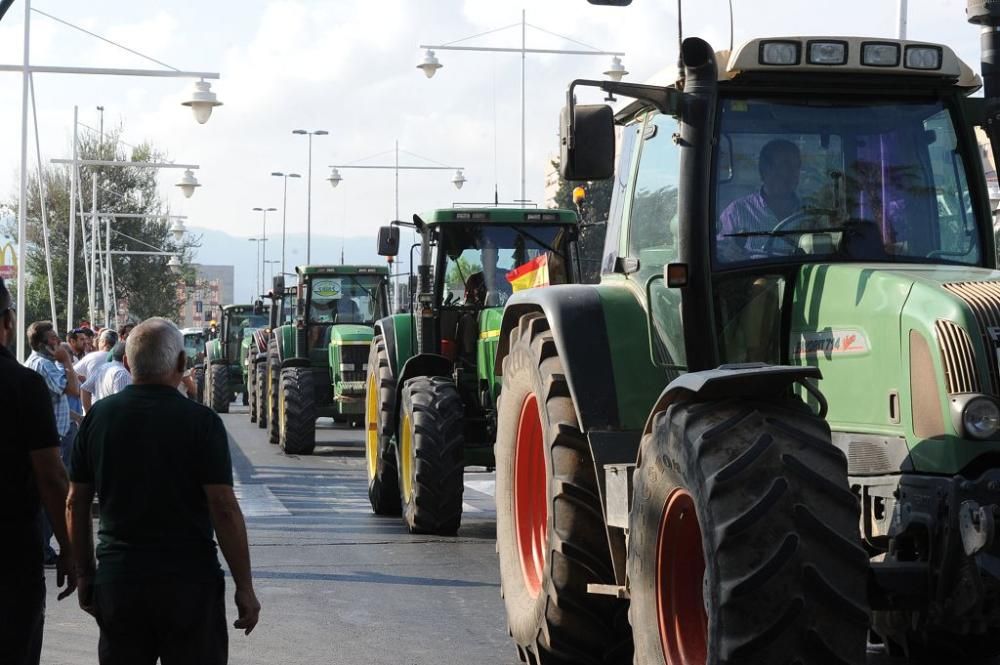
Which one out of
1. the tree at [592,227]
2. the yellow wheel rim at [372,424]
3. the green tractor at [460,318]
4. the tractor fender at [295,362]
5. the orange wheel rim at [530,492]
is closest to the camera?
the orange wheel rim at [530,492]

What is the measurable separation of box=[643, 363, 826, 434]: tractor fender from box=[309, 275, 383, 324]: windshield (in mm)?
20679

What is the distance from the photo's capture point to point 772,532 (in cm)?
510

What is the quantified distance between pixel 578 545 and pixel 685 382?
157 centimetres

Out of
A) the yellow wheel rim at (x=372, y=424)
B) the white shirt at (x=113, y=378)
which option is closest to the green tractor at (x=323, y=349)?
the yellow wheel rim at (x=372, y=424)

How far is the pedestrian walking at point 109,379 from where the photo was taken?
579 inches

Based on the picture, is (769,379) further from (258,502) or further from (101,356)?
(101,356)

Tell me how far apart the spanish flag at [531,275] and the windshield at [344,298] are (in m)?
12.0

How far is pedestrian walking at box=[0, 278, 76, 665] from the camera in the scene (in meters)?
5.45

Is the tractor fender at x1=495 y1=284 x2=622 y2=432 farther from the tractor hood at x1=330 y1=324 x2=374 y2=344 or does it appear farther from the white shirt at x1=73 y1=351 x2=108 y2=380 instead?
the tractor hood at x1=330 y1=324 x2=374 y2=344

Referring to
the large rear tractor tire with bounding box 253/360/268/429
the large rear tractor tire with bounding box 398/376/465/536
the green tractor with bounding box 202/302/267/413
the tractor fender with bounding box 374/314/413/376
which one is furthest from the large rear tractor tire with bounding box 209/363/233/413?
the large rear tractor tire with bounding box 398/376/465/536

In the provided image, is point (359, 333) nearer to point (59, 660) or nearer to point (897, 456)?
point (59, 660)

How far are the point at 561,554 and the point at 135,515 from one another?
94.3 inches

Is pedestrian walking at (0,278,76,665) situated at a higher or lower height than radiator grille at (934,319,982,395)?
lower

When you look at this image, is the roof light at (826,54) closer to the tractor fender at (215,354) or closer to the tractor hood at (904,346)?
the tractor hood at (904,346)
